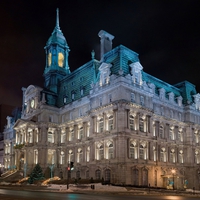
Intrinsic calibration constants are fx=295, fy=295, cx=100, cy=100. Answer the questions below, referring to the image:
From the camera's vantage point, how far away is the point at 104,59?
64750 millimetres

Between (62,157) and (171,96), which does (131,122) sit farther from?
(62,157)

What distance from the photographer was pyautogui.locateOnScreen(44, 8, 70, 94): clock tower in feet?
267

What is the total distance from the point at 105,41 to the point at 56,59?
20.0 meters

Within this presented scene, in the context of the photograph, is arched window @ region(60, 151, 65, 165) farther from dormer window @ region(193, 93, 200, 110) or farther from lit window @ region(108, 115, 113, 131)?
dormer window @ region(193, 93, 200, 110)

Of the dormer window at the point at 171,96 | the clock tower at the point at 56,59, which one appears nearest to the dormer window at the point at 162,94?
the dormer window at the point at 171,96

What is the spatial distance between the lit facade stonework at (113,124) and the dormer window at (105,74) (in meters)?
0.20

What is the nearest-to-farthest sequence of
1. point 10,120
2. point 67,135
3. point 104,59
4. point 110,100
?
point 110,100, point 104,59, point 67,135, point 10,120

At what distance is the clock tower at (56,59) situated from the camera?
267 feet

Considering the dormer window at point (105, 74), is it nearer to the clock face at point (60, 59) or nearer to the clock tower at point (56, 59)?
the clock tower at point (56, 59)

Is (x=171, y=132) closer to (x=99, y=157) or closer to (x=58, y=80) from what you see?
(x=99, y=157)

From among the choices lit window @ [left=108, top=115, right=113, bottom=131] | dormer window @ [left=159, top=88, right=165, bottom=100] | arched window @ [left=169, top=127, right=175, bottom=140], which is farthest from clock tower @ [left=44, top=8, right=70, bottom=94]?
arched window @ [left=169, top=127, right=175, bottom=140]

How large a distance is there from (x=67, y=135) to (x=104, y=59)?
788 inches

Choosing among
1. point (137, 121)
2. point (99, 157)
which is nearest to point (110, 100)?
point (137, 121)

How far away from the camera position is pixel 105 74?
6019 centimetres
